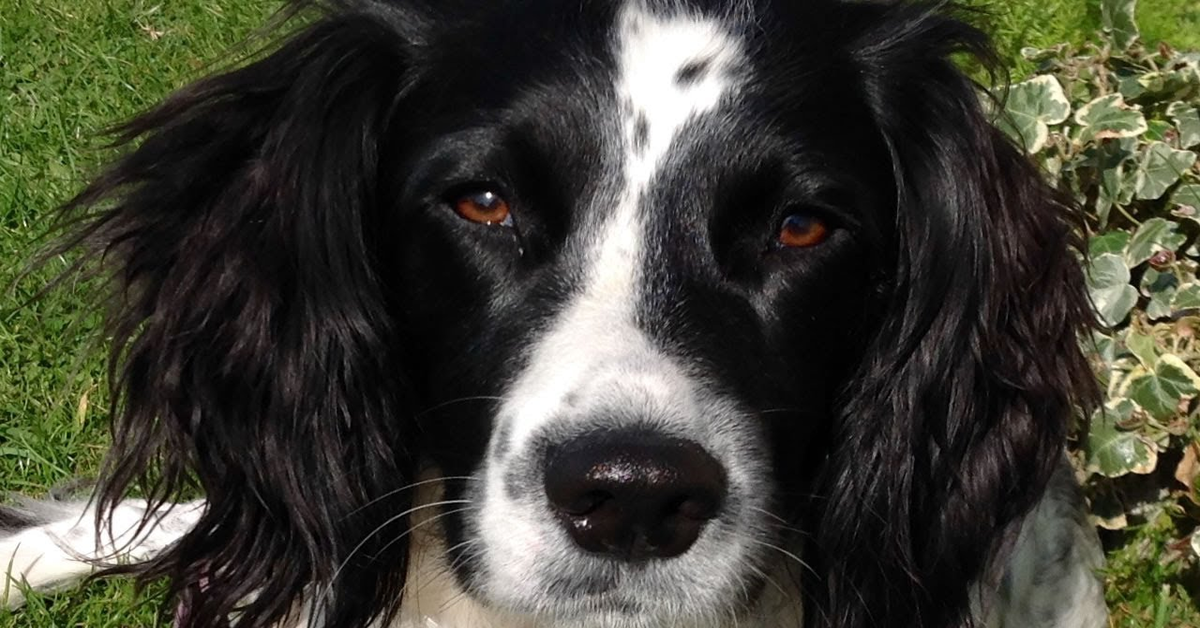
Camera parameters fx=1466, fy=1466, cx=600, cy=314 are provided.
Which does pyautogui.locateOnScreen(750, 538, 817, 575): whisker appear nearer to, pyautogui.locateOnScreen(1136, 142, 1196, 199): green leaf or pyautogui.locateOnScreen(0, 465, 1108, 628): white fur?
pyautogui.locateOnScreen(0, 465, 1108, 628): white fur

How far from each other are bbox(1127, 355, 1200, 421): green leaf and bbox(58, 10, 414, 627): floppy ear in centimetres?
194

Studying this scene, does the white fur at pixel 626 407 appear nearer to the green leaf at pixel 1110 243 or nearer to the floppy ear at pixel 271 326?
the floppy ear at pixel 271 326

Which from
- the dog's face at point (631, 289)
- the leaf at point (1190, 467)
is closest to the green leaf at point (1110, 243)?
the leaf at point (1190, 467)

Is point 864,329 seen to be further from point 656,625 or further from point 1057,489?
point 1057,489

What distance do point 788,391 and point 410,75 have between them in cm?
94

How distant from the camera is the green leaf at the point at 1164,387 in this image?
362 centimetres

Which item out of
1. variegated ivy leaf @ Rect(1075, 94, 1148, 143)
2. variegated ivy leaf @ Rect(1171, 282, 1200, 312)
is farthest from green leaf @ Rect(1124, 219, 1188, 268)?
variegated ivy leaf @ Rect(1075, 94, 1148, 143)

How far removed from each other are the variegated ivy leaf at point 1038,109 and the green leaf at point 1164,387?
2.31 ft

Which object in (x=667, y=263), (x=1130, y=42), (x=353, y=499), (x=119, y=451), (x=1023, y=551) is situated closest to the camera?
(x=667, y=263)

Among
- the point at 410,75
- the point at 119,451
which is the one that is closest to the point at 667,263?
the point at 410,75

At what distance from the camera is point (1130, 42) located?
427 centimetres

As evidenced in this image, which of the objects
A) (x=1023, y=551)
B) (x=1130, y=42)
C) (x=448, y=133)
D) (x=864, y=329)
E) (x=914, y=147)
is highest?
(x=448, y=133)

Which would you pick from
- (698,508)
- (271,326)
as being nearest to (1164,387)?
(698,508)

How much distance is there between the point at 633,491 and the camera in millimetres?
2178
